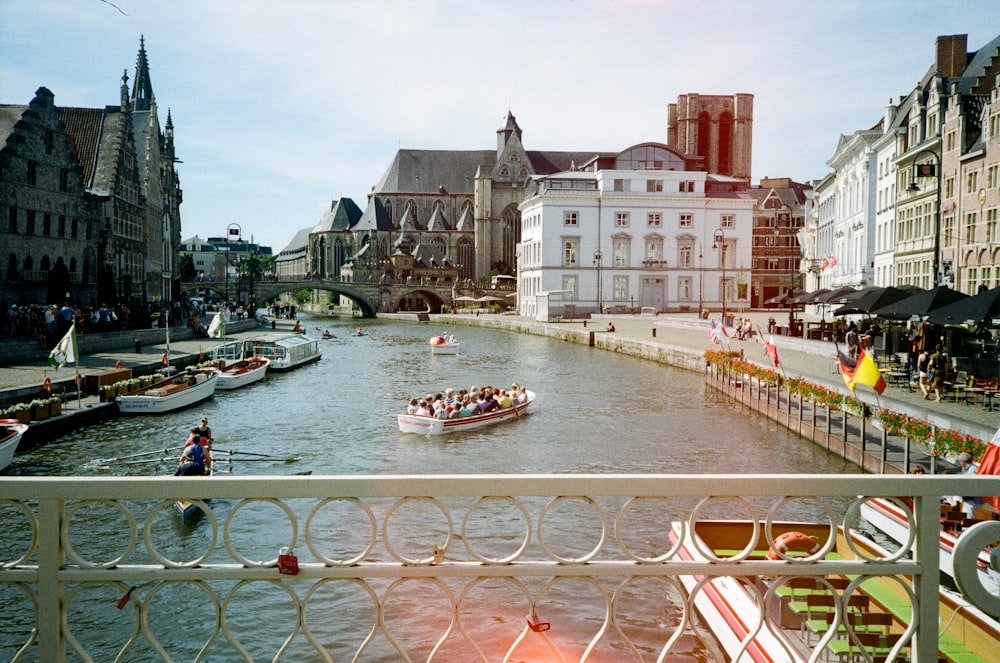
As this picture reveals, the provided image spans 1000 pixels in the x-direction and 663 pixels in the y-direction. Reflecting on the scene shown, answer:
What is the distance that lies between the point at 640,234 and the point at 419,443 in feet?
215

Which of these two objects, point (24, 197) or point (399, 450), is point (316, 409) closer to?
point (399, 450)

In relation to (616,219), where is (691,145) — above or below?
above

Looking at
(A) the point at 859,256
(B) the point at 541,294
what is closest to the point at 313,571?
(A) the point at 859,256

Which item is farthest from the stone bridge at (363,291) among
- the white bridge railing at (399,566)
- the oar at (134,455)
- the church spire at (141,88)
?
the white bridge railing at (399,566)

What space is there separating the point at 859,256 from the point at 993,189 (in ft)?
81.4

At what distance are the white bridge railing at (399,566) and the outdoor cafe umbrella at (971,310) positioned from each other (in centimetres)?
669

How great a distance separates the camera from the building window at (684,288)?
89.7 m

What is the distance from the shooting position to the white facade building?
289 ft

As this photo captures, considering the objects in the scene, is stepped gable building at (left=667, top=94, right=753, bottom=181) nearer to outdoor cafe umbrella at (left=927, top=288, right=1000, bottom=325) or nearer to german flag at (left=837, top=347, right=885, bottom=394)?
outdoor cafe umbrella at (left=927, top=288, right=1000, bottom=325)

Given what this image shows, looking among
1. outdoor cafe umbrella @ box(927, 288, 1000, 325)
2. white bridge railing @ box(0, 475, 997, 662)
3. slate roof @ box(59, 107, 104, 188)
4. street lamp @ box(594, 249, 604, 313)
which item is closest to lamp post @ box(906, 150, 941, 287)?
outdoor cafe umbrella @ box(927, 288, 1000, 325)

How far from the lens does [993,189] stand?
34.2 metres

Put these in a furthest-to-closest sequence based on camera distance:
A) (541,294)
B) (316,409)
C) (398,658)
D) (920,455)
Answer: (541,294) < (316,409) < (920,455) < (398,658)

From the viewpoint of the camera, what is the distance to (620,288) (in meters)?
89.2

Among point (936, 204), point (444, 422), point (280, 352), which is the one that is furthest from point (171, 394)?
point (936, 204)
